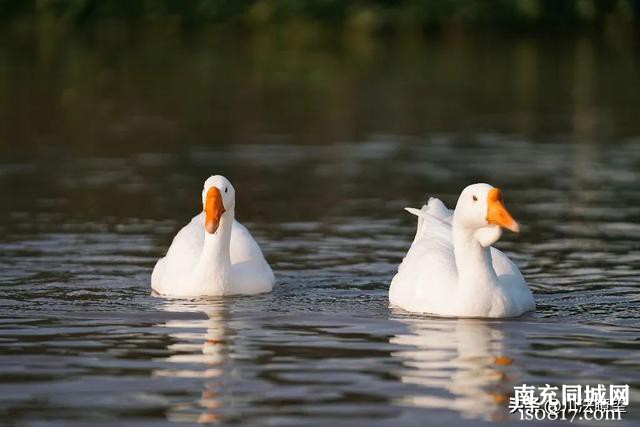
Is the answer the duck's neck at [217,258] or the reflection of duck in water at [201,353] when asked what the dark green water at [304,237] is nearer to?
the reflection of duck in water at [201,353]

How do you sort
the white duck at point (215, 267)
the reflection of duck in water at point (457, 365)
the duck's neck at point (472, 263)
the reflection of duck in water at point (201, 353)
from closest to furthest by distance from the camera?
the reflection of duck in water at point (201, 353), the reflection of duck in water at point (457, 365), the duck's neck at point (472, 263), the white duck at point (215, 267)

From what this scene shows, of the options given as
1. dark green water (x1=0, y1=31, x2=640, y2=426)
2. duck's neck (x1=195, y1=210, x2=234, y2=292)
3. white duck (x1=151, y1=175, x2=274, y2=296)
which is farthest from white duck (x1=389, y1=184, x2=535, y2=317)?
duck's neck (x1=195, y1=210, x2=234, y2=292)

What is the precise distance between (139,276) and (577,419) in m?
6.63

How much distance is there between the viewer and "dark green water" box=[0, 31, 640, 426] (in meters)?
11.1

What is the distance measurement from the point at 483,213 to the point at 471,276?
1.87ft

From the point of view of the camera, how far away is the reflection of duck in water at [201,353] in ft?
34.3

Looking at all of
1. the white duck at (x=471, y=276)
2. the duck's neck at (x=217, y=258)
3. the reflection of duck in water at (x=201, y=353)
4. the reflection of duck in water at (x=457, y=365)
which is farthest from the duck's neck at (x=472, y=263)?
the duck's neck at (x=217, y=258)

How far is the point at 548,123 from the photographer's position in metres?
31.1

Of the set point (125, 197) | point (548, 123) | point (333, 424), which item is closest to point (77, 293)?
point (333, 424)

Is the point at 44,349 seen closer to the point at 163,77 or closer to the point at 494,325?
the point at 494,325

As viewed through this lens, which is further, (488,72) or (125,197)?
(488,72)

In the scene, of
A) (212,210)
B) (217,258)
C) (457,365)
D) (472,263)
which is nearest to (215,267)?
(217,258)

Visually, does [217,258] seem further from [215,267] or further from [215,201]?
[215,201]

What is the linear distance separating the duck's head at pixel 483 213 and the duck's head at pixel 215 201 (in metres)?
2.32
